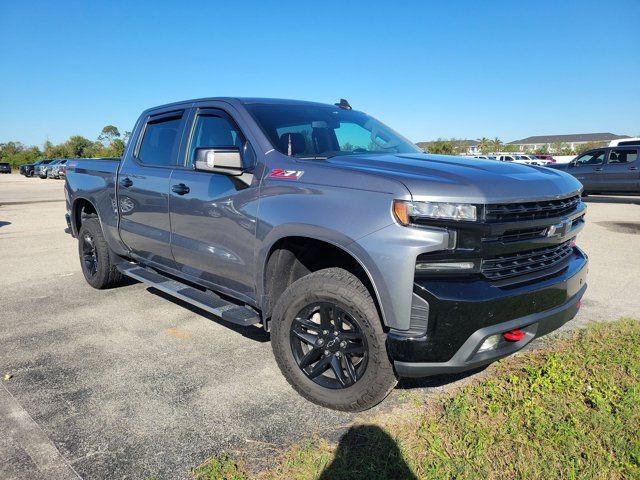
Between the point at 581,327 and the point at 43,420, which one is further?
the point at 581,327

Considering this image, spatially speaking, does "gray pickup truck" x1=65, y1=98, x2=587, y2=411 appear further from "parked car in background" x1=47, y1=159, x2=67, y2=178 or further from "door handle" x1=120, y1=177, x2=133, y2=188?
"parked car in background" x1=47, y1=159, x2=67, y2=178

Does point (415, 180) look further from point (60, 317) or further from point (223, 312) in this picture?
point (60, 317)

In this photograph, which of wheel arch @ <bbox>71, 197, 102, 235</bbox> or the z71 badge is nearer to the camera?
the z71 badge

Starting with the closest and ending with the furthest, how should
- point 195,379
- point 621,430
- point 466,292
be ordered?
point 466,292 < point 621,430 < point 195,379

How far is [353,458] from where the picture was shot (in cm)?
250

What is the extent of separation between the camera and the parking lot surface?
8.49 ft

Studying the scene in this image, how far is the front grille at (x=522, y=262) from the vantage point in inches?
103

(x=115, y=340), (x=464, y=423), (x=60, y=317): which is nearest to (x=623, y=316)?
(x=464, y=423)

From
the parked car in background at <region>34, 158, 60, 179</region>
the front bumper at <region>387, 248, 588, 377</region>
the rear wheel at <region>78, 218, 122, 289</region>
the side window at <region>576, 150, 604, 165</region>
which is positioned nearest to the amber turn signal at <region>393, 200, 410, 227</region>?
the front bumper at <region>387, 248, 588, 377</region>

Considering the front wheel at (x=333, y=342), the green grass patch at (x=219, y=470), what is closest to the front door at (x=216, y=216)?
the front wheel at (x=333, y=342)

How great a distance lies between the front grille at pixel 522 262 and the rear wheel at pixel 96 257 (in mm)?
4222

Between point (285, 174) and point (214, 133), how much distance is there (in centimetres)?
110

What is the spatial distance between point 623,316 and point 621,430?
2.31 metres

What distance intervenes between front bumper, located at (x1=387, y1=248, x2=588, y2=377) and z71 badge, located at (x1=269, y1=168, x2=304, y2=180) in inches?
42.2
